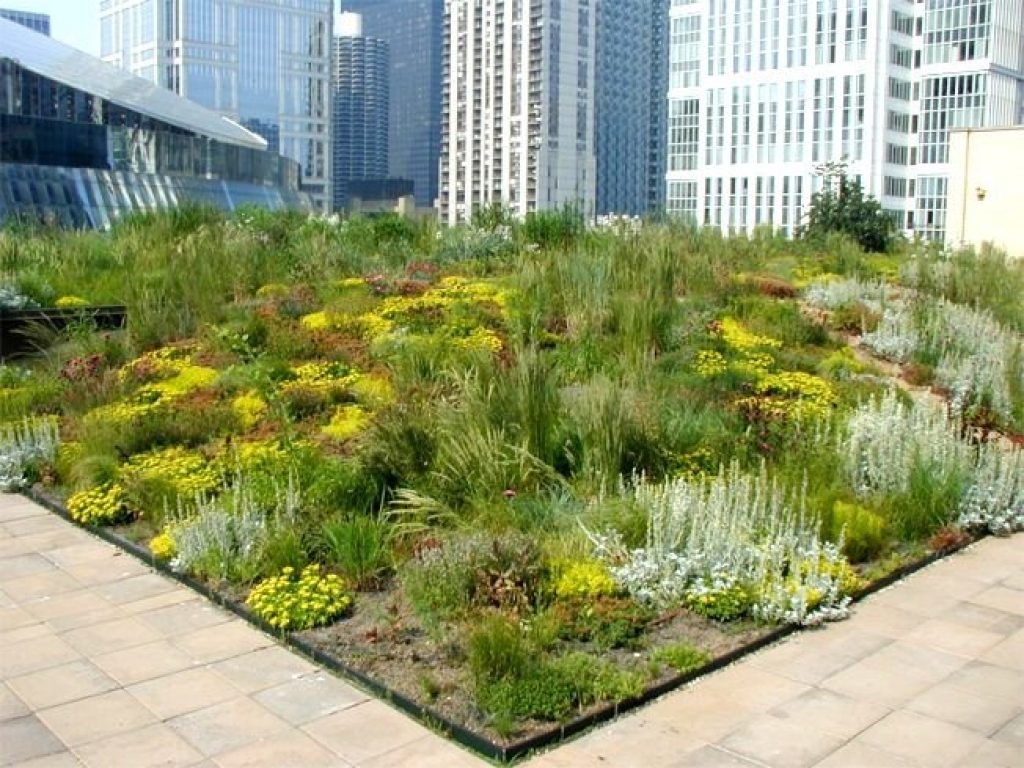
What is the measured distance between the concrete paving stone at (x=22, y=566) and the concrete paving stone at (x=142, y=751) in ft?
6.58

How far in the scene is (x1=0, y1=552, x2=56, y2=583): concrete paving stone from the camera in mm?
5430

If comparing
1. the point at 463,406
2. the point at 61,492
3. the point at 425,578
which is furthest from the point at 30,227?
the point at 425,578

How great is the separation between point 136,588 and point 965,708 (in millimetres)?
3535

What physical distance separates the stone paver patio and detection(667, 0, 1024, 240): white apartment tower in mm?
68434

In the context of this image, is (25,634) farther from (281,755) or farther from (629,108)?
(629,108)

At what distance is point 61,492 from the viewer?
6.77 m

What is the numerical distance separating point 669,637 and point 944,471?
7.75 feet

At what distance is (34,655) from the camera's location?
4406 millimetres

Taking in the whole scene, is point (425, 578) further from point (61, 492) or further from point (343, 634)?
point (61, 492)

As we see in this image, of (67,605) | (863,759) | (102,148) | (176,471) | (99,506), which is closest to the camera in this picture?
(863,759)

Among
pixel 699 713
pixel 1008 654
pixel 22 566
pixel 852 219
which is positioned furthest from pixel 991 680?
pixel 852 219

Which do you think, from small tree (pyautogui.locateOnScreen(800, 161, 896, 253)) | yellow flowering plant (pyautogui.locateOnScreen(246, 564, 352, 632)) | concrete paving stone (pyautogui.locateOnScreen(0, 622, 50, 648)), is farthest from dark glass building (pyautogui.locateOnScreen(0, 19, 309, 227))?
yellow flowering plant (pyautogui.locateOnScreen(246, 564, 352, 632))

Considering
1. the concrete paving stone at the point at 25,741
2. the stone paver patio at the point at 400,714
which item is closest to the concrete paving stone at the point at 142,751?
the stone paver patio at the point at 400,714

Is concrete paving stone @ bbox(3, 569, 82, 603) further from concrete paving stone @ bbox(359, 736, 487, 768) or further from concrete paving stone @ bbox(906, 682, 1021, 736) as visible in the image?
concrete paving stone @ bbox(906, 682, 1021, 736)
